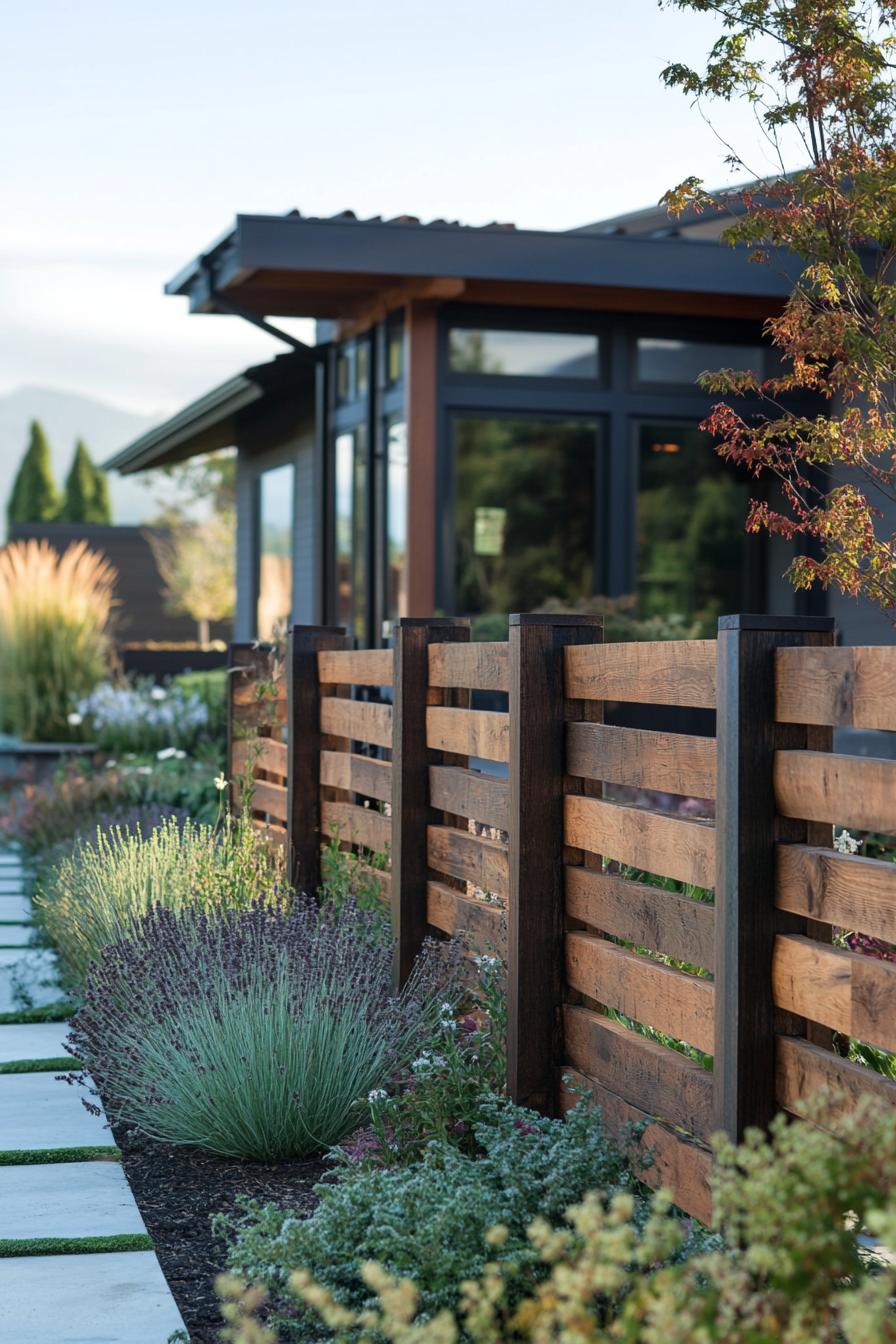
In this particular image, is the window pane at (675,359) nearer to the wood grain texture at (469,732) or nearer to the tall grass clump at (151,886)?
the tall grass clump at (151,886)

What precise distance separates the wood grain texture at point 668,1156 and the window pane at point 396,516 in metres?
6.87

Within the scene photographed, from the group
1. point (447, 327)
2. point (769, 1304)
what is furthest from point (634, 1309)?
point (447, 327)

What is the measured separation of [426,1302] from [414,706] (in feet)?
7.05

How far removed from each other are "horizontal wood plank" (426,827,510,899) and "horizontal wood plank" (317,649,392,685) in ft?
1.89

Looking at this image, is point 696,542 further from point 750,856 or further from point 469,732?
point 750,856

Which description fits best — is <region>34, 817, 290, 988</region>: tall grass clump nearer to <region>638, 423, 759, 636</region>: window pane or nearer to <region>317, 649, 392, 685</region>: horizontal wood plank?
<region>317, 649, 392, 685</region>: horizontal wood plank

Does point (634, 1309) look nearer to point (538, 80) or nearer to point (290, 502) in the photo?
point (290, 502)

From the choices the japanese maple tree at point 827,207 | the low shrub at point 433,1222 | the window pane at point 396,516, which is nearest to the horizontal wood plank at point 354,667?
the japanese maple tree at point 827,207

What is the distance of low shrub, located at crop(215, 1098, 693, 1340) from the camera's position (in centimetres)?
241

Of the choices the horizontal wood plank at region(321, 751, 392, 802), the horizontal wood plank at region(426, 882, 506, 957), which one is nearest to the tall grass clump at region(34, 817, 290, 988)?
the horizontal wood plank at region(321, 751, 392, 802)

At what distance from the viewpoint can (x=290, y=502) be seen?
1420 cm

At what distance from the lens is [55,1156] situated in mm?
3631

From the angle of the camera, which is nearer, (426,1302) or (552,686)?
(426,1302)

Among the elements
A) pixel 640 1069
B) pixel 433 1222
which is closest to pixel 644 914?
pixel 640 1069
